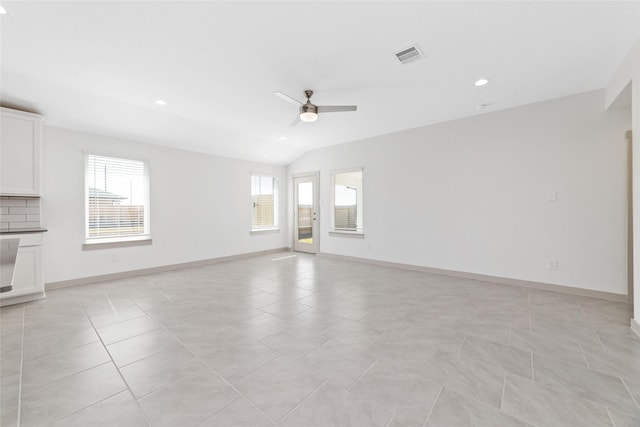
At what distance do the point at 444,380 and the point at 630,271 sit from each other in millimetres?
3347

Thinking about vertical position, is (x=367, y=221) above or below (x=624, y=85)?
below

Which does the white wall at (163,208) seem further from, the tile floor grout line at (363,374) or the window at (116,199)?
the tile floor grout line at (363,374)

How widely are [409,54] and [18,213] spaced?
539 centimetres

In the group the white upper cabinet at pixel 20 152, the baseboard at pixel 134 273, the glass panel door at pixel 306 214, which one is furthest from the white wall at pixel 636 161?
the white upper cabinet at pixel 20 152

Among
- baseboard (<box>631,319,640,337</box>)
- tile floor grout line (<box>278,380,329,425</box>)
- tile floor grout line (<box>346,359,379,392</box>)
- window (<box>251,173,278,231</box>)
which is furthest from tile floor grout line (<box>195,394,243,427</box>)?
window (<box>251,173,278,231</box>)

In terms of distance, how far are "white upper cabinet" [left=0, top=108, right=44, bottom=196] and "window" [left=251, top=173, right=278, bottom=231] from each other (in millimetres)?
3744

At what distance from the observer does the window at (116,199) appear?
4.23 meters

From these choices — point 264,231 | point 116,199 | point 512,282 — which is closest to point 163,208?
point 116,199

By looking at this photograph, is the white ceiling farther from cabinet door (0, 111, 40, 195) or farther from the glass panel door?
the glass panel door

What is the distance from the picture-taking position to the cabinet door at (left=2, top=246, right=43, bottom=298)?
10.7 feet

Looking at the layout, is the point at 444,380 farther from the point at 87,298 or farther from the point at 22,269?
the point at 22,269

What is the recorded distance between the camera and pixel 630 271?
317 cm

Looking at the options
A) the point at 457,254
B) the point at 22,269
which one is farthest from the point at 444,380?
the point at 22,269

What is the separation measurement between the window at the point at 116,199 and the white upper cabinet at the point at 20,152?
2.40 feet
